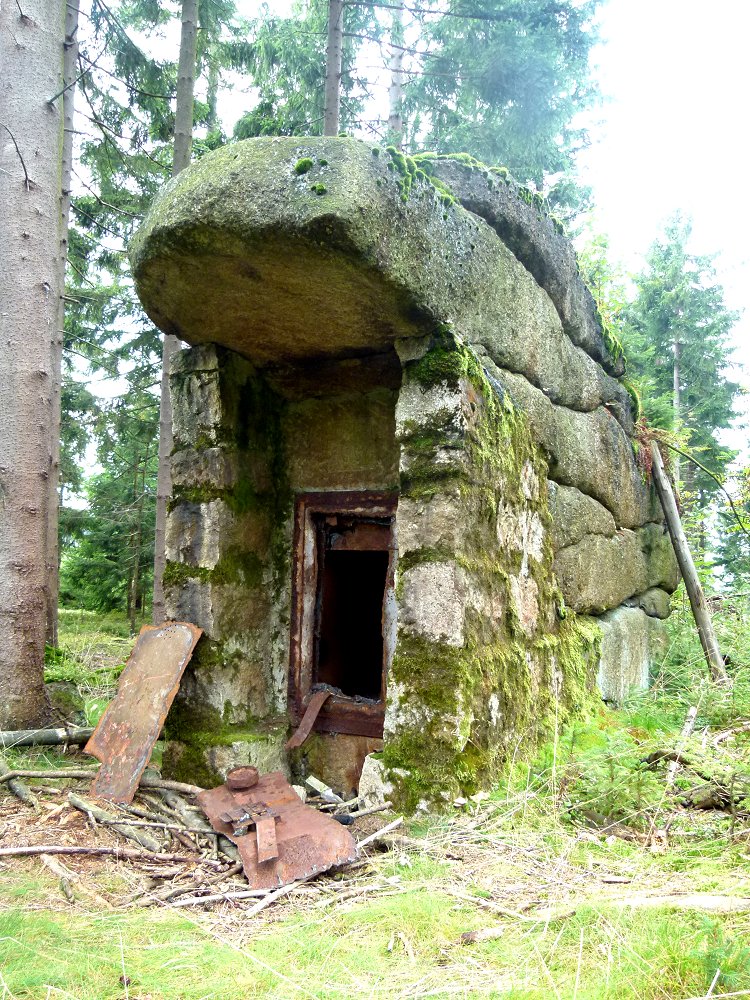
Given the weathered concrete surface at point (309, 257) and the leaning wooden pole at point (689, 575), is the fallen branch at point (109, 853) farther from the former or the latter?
the leaning wooden pole at point (689, 575)

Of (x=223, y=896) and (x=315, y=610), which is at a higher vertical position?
(x=315, y=610)

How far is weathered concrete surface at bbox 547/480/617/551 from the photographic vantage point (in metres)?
4.86

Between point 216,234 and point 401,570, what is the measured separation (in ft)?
5.55

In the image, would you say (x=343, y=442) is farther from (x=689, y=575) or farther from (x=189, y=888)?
(x=689, y=575)

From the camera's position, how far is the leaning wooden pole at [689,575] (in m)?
5.75

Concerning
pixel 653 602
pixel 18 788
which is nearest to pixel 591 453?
pixel 653 602

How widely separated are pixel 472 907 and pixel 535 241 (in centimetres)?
386

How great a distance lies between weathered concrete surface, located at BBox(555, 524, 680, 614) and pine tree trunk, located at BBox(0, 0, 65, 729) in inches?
129

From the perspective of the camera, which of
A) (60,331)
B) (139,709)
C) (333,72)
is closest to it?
(139,709)

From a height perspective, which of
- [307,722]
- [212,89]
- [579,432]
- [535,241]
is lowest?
[307,722]

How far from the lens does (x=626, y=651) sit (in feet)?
18.8

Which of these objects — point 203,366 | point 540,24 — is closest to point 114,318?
point 540,24

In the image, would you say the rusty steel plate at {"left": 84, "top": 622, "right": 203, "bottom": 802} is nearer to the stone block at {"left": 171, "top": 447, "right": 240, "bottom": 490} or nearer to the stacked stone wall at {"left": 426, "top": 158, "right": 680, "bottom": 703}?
the stone block at {"left": 171, "top": 447, "right": 240, "bottom": 490}

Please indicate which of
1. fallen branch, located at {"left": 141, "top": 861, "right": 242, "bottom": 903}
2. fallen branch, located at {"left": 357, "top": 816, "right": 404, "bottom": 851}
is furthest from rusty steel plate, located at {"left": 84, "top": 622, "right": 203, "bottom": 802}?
fallen branch, located at {"left": 357, "top": 816, "right": 404, "bottom": 851}
